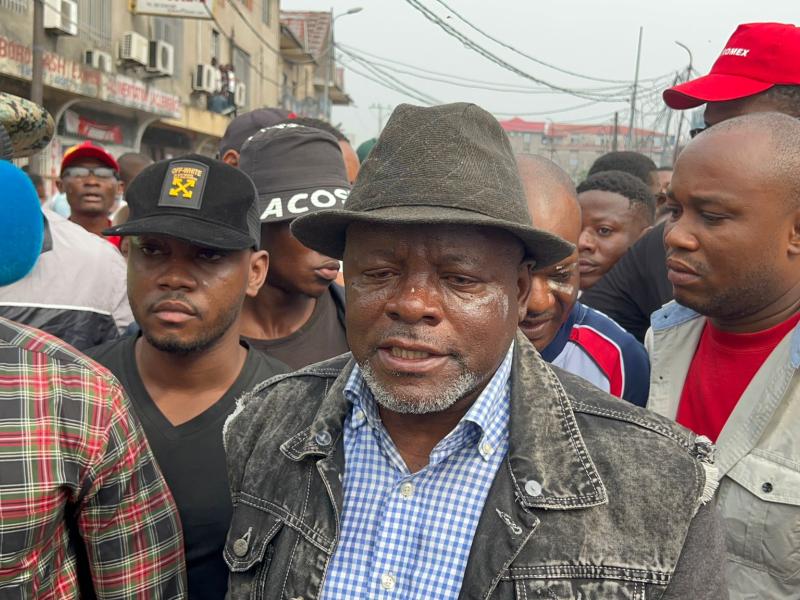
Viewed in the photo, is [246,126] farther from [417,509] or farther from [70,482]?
[417,509]

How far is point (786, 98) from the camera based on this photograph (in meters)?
2.70

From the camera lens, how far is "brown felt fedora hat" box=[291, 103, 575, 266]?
160 centimetres

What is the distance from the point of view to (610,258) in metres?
4.27

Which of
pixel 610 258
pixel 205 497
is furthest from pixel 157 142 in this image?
pixel 205 497

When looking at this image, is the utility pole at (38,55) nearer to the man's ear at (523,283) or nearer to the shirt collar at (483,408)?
the shirt collar at (483,408)

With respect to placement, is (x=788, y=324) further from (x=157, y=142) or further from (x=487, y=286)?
(x=157, y=142)

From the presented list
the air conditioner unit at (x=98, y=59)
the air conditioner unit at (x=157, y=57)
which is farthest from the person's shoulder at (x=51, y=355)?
the air conditioner unit at (x=157, y=57)

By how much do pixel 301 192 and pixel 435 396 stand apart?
5.59 ft

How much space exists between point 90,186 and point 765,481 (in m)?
5.09

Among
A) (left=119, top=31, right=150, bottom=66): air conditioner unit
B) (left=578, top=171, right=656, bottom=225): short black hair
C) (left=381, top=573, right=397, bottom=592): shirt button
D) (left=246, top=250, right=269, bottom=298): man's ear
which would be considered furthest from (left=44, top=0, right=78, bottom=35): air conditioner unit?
(left=381, top=573, right=397, bottom=592): shirt button

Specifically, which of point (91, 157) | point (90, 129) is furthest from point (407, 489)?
point (90, 129)

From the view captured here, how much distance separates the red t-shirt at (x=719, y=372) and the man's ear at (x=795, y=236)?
0.18m

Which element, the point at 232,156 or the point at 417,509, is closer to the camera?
the point at 417,509

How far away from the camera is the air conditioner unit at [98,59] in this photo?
1529 centimetres
